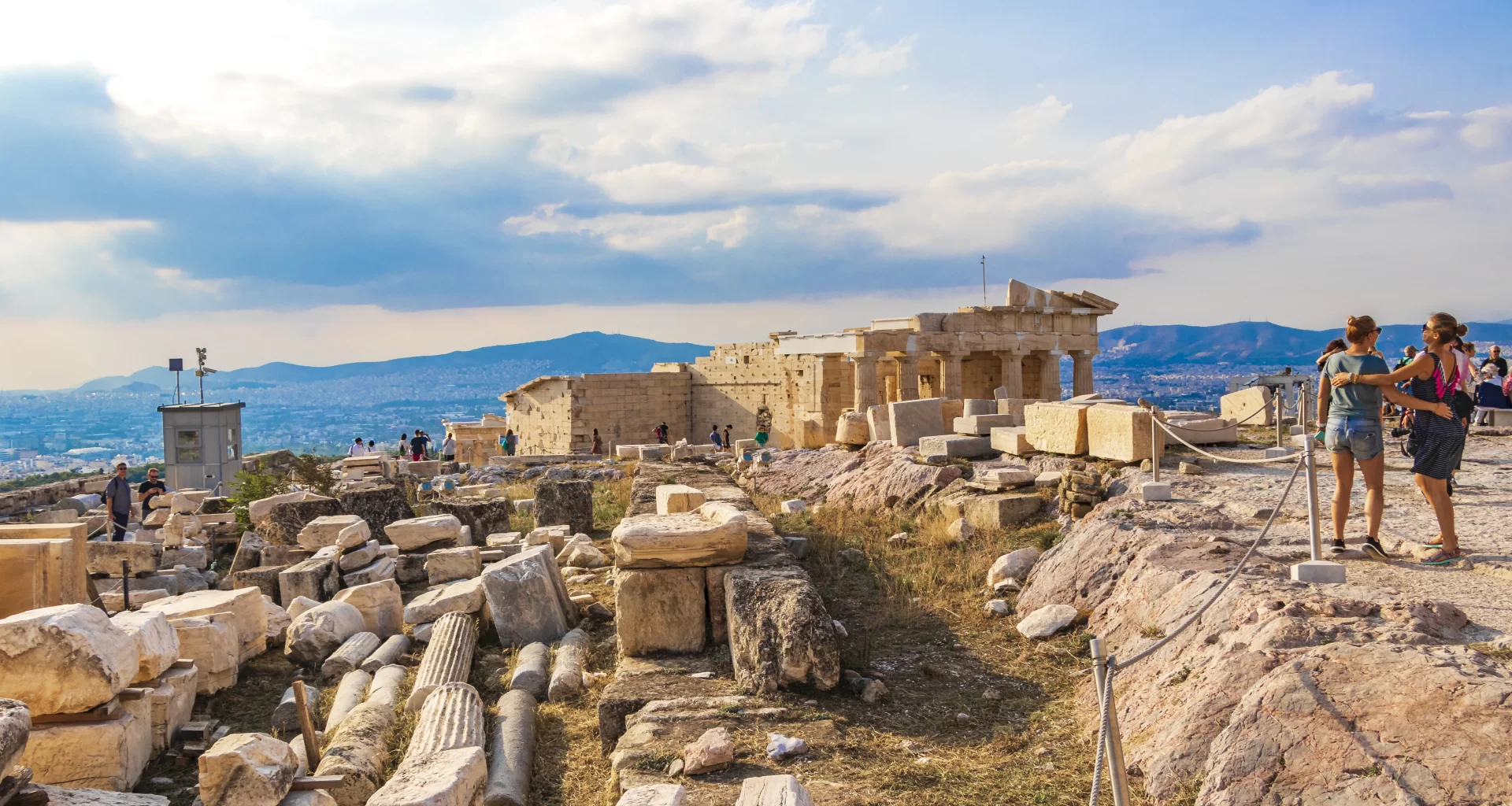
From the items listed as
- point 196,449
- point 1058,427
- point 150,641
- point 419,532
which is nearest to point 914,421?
point 1058,427

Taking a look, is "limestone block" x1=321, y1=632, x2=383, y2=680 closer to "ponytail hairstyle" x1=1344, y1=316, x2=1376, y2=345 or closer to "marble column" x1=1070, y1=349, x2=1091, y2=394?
"ponytail hairstyle" x1=1344, y1=316, x2=1376, y2=345

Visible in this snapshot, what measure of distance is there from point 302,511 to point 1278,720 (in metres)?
11.3

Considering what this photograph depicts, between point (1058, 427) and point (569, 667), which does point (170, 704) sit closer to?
point (569, 667)

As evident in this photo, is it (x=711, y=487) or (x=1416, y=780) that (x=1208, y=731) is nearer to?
(x=1416, y=780)

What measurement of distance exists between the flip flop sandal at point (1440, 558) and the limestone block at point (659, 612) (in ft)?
15.1

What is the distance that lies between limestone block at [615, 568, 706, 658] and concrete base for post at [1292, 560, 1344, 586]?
3.57m

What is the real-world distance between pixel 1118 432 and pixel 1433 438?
13.9 ft

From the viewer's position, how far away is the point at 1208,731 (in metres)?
4.21

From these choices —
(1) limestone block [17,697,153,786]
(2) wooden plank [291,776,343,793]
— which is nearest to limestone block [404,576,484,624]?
(1) limestone block [17,697,153,786]

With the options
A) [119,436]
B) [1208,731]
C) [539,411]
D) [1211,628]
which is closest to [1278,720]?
[1208,731]

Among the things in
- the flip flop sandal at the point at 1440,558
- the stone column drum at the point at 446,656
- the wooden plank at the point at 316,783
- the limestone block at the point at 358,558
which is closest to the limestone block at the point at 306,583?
the limestone block at the point at 358,558

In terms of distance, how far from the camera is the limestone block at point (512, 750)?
4996 mm

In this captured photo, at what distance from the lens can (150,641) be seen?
6148 millimetres

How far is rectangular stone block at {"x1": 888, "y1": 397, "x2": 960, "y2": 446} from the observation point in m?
14.9
